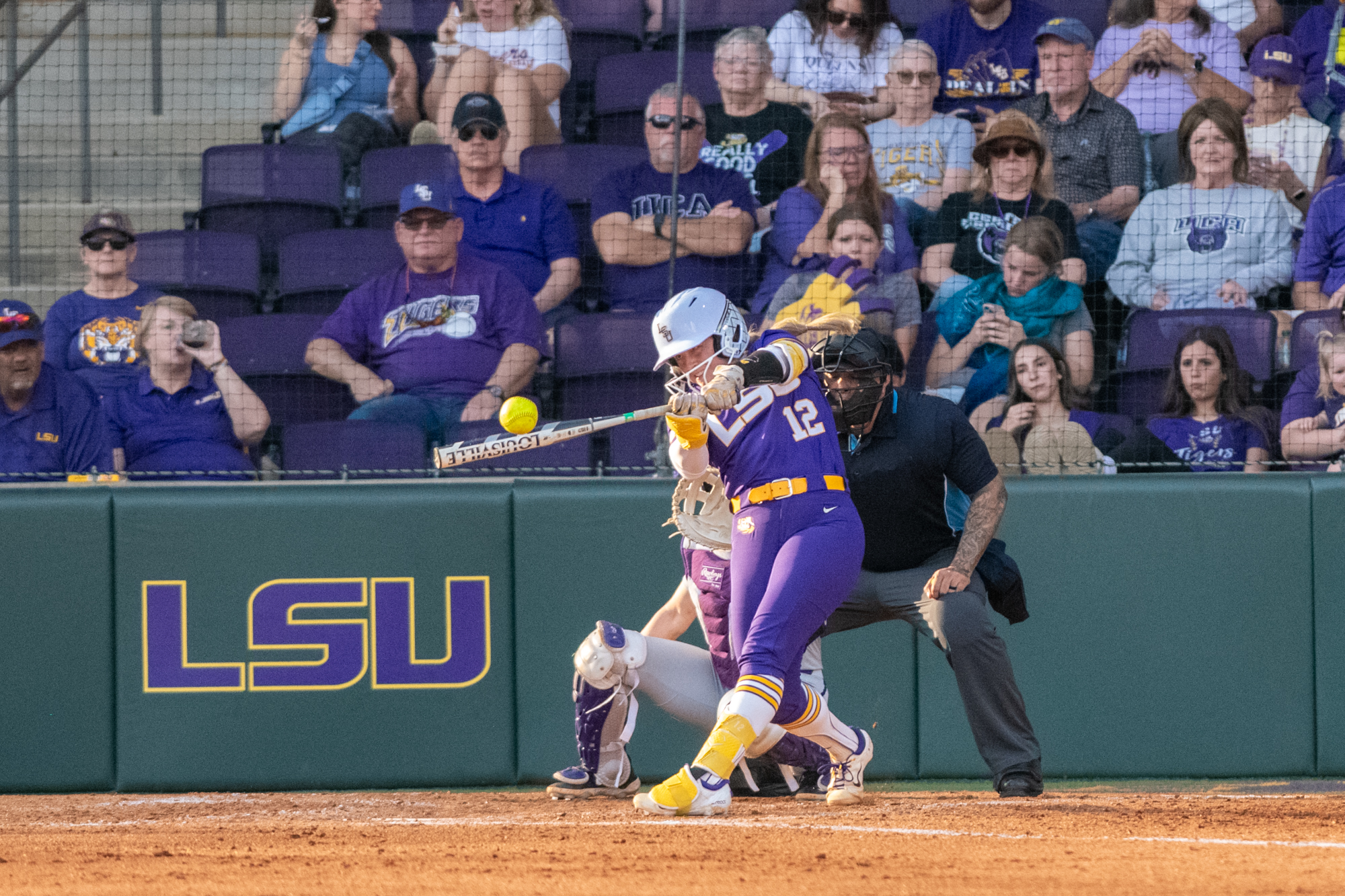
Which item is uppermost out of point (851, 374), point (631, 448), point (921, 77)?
point (921, 77)

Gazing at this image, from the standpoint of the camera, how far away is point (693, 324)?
4301mm

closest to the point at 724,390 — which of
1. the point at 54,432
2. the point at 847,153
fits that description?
the point at 847,153

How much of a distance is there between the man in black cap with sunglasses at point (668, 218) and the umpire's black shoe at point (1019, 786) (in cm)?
243

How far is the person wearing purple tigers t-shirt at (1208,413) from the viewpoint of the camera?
579cm

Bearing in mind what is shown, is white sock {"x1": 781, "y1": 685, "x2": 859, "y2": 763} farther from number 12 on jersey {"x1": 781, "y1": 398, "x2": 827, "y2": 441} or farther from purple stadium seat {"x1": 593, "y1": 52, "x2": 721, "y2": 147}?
purple stadium seat {"x1": 593, "y1": 52, "x2": 721, "y2": 147}

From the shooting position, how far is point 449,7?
7.33 m

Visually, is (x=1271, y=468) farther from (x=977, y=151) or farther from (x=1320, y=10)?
(x=1320, y=10)

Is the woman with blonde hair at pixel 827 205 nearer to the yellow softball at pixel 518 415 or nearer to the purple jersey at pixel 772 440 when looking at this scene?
the purple jersey at pixel 772 440

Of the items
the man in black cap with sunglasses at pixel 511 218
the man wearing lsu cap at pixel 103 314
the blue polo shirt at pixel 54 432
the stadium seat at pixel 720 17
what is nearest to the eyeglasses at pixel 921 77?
the stadium seat at pixel 720 17

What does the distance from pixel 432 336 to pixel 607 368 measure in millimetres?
764

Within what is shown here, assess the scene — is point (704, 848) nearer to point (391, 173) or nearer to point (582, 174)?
point (582, 174)

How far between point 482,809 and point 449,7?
4.28 metres

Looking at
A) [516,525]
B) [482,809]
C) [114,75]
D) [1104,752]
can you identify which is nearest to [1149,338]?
[1104,752]

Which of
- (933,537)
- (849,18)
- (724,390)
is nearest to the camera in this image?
(724,390)
